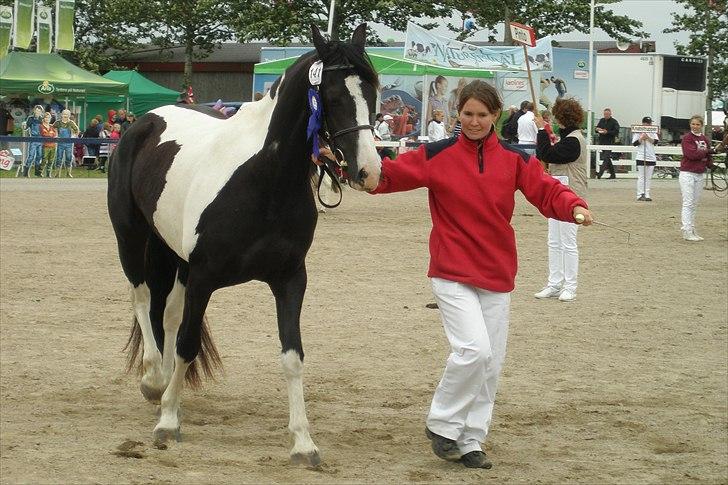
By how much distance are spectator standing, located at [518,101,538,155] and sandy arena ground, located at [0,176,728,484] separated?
980 cm

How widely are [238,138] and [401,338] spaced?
3476 mm

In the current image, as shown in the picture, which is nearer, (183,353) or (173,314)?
(183,353)

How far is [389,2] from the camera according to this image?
46844 mm

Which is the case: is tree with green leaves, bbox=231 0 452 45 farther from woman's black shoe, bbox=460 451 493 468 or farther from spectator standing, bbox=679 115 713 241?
woman's black shoe, bbox=460 451 493 468

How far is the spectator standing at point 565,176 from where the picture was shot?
10656mm

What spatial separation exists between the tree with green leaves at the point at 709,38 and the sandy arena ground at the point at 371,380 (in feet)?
127

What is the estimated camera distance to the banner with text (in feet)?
103

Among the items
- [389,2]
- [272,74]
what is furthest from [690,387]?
[389,2]

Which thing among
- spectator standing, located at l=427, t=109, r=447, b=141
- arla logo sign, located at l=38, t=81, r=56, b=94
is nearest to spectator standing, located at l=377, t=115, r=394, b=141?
spectator standing, located at l=427, t=109, r=447, b=141

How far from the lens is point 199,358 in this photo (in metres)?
6.91

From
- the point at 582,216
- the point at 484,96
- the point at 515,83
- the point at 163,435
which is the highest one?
the point at 515,83

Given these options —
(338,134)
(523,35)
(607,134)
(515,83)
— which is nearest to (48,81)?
(515,83)

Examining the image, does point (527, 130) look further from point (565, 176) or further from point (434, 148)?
point (434, 148)

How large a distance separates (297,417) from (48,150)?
913 inches
